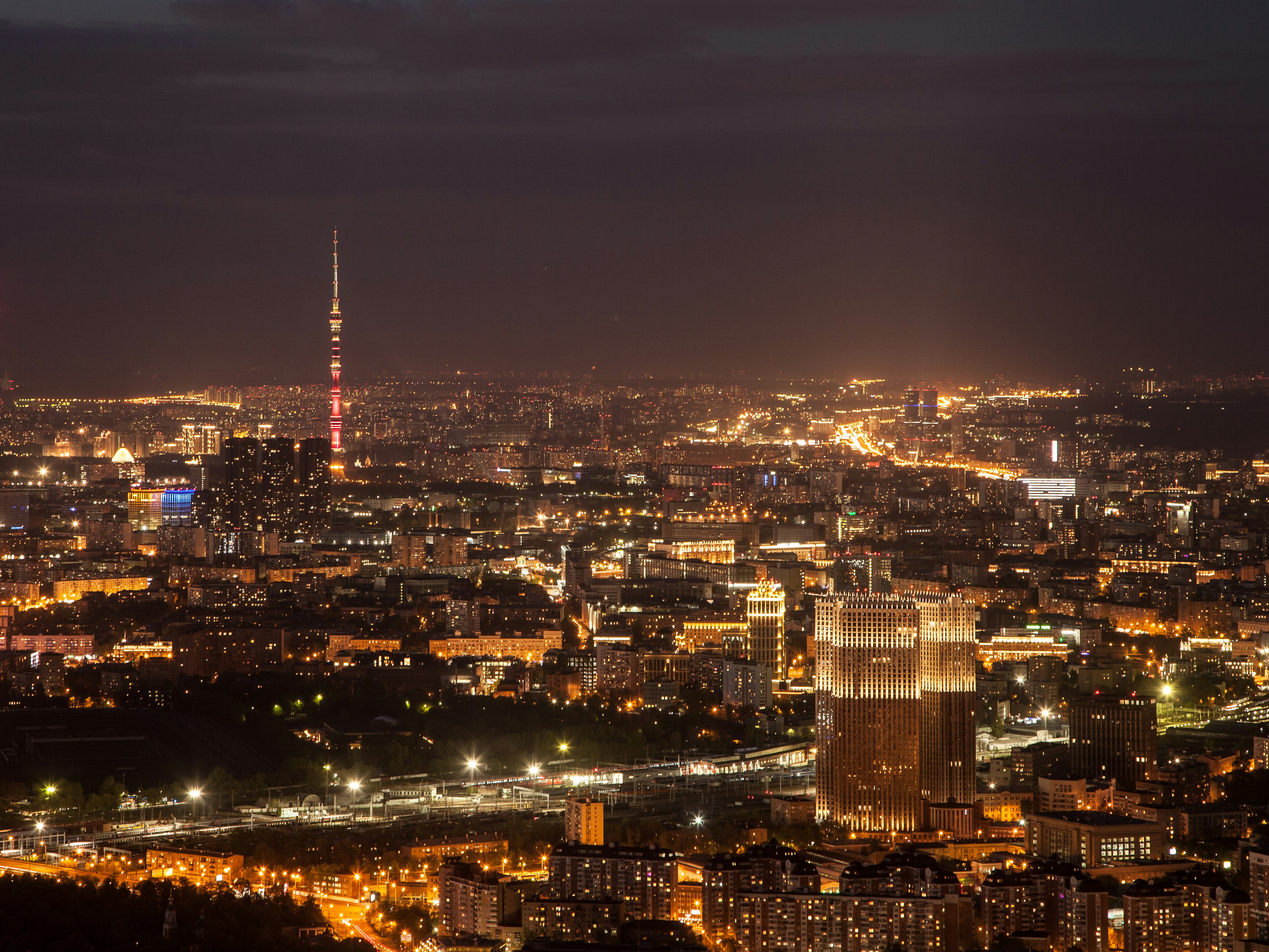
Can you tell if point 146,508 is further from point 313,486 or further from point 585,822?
point 585,822

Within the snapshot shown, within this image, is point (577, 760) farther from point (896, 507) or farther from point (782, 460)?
point (782, 460)

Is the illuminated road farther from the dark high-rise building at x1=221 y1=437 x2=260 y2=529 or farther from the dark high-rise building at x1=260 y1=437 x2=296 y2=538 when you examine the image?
the dark high-rise building at x1=260 y1=437 x2=296 y2=538

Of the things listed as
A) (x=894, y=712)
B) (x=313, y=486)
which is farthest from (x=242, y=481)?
(x=894, y=712)

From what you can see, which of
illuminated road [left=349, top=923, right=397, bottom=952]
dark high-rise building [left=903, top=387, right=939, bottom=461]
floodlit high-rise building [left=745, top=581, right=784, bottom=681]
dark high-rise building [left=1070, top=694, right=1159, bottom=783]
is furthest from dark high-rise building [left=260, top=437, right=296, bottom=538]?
illuminated road [left=349, top=923, right=397, bottom=952]

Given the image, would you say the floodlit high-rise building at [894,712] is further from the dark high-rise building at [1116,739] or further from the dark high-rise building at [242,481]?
the dark high-rise building at [242,481]

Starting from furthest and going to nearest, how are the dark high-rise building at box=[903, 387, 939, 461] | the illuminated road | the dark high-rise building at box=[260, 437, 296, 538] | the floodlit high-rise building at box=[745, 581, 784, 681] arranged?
the dark high-rise building at box=[903, 387, 939, 461]
the dark high-rise building at box=[260, 437, 296, 538]
the floodlit high-rise building at box=[745, 581, 784, 681]
the illuminated road

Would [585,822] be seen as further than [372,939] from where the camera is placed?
Yes
